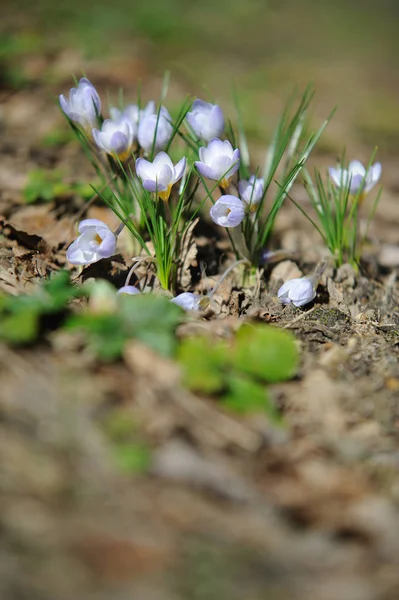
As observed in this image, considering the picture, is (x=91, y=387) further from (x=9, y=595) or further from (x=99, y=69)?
(x=99, y=69)

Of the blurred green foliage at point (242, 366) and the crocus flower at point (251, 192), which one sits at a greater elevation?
the crocus flower at point (251, 192)

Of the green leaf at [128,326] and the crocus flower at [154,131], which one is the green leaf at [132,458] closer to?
the green leaf at [128,326]

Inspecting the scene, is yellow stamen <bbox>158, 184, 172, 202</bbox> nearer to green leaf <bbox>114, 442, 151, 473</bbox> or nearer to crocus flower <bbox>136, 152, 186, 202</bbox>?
crocus flower <bbox>136, 152, 186, 202</bbox>

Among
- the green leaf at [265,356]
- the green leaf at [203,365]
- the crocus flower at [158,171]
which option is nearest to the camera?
the green leaf at [203,365]

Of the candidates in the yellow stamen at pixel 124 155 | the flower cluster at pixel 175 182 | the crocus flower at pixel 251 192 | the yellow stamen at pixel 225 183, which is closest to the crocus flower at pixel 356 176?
the flower cluster at pixel 175 182

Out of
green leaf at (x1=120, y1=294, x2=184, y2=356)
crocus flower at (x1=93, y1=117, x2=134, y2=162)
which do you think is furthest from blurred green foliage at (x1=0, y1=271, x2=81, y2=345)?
crocus flower at (x1=93, y1=117, x2=134, y2=162)

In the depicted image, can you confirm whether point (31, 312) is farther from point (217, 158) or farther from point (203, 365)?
point (217, 158)

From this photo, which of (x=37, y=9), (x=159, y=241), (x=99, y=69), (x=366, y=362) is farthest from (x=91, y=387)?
(x=37, y=9)
